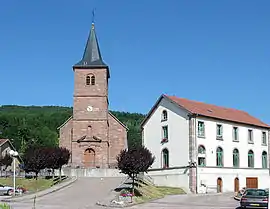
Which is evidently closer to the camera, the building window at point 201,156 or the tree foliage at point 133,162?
the tree foliage at point 133,162

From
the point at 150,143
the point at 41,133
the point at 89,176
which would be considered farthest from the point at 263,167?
the point at 41,133

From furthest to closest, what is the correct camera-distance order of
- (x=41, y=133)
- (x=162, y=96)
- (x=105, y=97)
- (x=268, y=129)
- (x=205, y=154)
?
(x=41, y=133) → (x=105, y=97) → (x=268, y=129) → (x=162, y=96) → (x=205, y=154)

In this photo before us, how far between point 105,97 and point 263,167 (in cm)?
2677

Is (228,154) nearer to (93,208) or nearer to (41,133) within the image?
(93,208)

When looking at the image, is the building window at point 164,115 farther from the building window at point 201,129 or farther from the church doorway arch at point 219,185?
the church doorway arch at point 219,185

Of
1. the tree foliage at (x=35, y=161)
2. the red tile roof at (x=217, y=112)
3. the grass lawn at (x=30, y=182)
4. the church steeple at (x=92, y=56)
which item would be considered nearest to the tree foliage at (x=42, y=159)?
the tree foliage at (x=35, y=161)

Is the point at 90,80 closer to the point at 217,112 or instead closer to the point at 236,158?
the point at 217,112

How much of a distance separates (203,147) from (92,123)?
25126mm

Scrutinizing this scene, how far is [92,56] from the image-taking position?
76.6 m

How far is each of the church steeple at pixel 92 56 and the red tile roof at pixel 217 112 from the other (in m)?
21.5

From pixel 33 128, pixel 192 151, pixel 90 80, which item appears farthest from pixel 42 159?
pixel 33 128

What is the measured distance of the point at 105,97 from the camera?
243 feet

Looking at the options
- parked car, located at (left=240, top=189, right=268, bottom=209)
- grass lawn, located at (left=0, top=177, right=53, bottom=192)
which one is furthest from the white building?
parked car, located at (left=240, top=189, right=268, bottom=209)

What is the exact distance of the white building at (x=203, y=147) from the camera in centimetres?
5100
